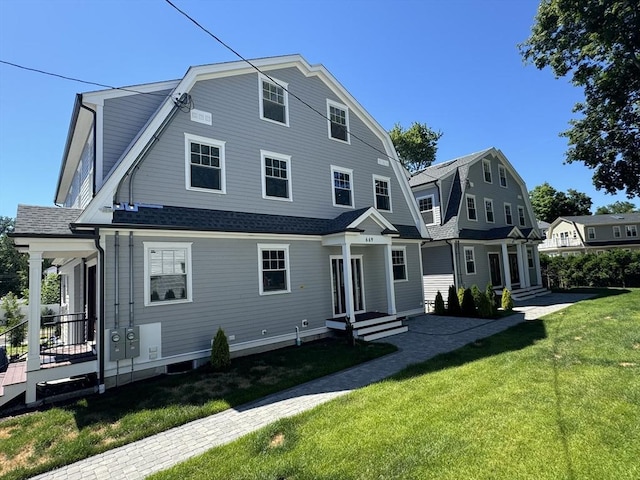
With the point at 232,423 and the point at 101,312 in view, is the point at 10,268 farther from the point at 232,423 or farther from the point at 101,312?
the point at 232,423

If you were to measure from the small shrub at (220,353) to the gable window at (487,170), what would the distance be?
18.8m

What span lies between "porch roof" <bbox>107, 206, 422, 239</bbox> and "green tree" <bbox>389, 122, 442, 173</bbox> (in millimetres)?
23315

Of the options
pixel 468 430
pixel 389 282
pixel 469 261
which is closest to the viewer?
pixel 468 430

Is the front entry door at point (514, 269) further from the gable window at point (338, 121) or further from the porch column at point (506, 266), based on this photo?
the gable window at point (338, 121)

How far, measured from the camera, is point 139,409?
19.6 feet

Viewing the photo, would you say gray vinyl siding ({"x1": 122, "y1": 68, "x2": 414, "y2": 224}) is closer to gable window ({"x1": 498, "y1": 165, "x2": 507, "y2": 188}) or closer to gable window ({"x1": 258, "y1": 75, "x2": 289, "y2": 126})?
gable window ({"x1": 258, "y1": 75, "x2": 289, "y2": 126})

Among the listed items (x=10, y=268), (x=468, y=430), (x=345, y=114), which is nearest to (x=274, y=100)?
(x=345, y=114)

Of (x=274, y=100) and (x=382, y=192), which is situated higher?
(x=274, y=100)

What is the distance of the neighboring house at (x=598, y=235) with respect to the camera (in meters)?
36.0

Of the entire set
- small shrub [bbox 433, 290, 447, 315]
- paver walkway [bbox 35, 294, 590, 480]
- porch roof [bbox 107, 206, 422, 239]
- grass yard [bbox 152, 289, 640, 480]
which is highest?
porch roof [bbox 107, 206, 422, 239]

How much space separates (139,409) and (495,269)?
66.5 ft

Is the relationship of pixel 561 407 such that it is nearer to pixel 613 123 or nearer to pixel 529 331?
pixel 529 331

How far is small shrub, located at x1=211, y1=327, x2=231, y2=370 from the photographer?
802cm

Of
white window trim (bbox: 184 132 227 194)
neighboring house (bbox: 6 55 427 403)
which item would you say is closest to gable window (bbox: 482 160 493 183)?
neighboring house (bbox: 6 55 427 403)
